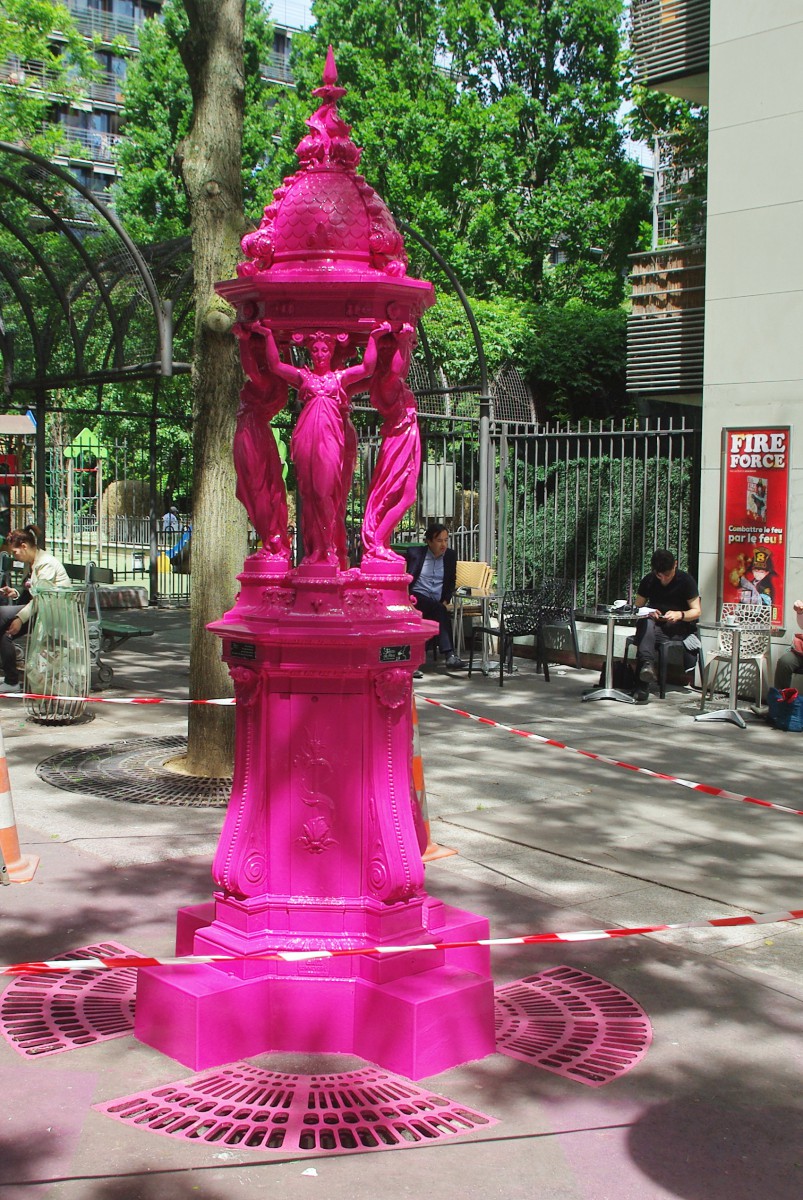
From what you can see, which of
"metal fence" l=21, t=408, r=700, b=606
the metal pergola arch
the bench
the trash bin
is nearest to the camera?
the trash bin

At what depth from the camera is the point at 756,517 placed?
11.7m

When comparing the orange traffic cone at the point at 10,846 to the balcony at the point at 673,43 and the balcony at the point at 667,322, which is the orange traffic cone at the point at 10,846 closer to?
the balcony at the point at 667,322

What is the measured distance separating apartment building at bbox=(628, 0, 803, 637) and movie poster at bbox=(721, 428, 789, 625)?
0.03 ft

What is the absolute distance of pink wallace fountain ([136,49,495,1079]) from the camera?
400 centimetres

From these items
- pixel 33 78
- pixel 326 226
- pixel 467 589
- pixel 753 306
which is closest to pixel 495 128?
pixel 33 78

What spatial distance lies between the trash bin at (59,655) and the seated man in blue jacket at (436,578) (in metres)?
4.10

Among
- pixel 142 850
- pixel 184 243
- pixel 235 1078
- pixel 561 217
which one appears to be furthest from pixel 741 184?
pixel 561 217

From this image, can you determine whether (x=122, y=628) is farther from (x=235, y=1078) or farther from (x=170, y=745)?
(x=235, y=1078)

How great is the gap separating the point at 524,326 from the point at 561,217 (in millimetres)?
7173

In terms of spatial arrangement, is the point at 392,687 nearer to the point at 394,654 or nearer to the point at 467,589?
the point at 394,654

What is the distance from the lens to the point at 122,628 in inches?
480

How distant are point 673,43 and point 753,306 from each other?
362cm

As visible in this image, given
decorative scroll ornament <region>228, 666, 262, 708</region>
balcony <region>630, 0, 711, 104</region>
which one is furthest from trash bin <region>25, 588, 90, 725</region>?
balcony <region>630, 0, 711, 104</region>

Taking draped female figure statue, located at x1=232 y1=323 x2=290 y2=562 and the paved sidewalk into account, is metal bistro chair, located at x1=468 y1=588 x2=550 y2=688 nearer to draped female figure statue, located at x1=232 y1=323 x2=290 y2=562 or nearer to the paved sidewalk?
the paved sidewalk
